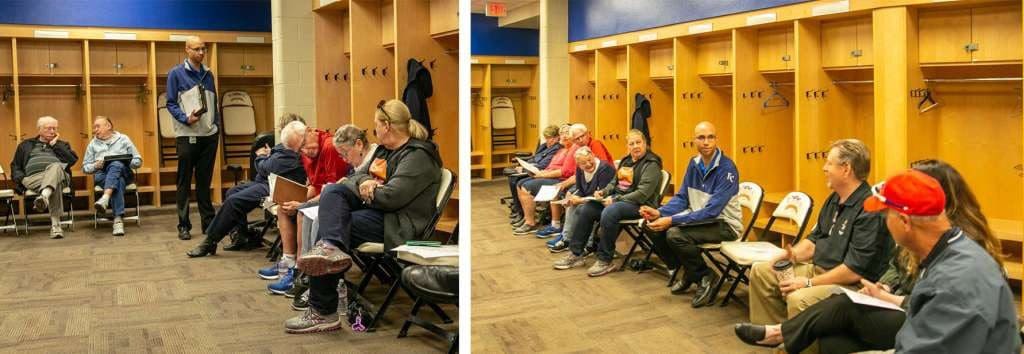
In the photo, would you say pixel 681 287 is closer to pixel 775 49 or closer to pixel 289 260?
pixel 775 49

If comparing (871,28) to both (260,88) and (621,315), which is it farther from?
(260,88)

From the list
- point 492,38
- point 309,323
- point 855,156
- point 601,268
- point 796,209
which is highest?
point 492,38

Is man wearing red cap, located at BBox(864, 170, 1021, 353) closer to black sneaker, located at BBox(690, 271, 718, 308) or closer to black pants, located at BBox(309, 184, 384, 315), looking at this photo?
black sneaker, located at BBox(690, 271, 718, 308)

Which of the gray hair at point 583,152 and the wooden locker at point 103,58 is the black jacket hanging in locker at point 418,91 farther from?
the wooden locker at point 103,58

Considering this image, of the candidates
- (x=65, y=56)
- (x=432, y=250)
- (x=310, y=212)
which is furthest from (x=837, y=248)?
(x=65, y=56)

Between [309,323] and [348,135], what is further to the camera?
[348,135]

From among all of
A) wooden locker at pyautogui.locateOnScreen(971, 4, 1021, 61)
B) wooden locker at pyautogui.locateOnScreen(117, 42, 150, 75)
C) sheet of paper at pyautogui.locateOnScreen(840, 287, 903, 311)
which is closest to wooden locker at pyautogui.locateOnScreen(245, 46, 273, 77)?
wooden locker at pyautogui.locateOnScreen(117, 42, 150, 75)

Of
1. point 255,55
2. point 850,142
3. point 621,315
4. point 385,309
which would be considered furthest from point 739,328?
point 255,55

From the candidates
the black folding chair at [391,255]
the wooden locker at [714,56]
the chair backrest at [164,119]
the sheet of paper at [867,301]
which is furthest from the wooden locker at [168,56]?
the sheet of paper at [867,301]

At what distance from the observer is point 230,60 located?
10.8 feet

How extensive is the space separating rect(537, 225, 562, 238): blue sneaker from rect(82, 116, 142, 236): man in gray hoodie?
62.0 inches

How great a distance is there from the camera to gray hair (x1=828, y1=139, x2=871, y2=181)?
1657mm

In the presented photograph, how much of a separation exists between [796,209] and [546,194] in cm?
75

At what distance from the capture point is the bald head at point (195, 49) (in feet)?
10.5
